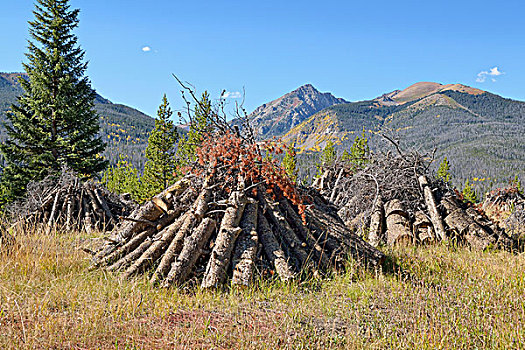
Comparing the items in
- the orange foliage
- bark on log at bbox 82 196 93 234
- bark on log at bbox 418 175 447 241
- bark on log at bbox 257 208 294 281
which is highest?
Result: the orange foliage

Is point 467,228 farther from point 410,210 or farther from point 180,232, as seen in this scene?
point 180,232

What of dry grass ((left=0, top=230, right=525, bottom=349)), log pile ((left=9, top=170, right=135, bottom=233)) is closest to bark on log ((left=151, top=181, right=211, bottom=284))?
dry grass ((left=0, top=230, right=525, bottom=349))

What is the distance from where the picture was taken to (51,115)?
2594 centimetres

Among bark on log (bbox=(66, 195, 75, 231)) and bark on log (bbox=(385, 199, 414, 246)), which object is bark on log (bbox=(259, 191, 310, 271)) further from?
bark on log (bbox=(66, 195, 75, 231))

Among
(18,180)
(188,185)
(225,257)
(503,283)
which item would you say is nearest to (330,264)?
(225,257)

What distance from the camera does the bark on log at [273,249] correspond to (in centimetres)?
488

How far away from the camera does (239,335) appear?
3352mm

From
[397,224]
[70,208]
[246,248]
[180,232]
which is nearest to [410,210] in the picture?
[397,224]

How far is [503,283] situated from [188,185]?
196 inches

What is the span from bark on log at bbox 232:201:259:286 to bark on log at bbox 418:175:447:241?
15.1 ft

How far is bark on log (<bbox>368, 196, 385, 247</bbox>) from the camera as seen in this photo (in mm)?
8086

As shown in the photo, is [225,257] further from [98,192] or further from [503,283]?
[98,192]

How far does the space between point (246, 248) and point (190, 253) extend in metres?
0.80

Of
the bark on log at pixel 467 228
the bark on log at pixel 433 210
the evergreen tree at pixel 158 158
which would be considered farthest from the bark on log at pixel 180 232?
A: the evergreen tree at pixel 158 158
